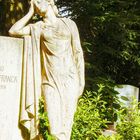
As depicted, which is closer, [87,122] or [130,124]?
[87,122]

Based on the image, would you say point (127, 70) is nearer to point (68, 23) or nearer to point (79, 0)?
point (79, 0)

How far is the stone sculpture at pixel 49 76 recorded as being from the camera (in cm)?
821

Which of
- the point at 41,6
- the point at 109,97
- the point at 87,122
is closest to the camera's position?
the point at 41,6

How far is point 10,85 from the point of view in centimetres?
819

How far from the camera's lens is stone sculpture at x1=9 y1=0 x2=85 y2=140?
8.21m

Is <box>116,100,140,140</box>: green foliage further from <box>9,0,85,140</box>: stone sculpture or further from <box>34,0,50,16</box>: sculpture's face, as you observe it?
<box>34,0,50,16</box>: sculpture's face

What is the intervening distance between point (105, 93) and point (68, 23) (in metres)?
4.14

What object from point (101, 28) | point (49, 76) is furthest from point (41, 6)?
point (101, 28)

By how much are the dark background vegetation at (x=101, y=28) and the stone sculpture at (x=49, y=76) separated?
4.20m

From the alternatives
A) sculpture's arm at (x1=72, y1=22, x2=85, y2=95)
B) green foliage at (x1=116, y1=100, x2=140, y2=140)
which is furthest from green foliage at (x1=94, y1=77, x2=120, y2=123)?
sculpture's arm at (x1=72, y1=22, x2=85, y2=95)

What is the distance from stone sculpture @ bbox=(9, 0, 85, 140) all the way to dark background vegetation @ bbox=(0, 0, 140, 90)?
13.8 feet

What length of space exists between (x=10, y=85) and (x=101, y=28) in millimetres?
7204

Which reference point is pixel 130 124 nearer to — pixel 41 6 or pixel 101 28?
pixel 41 6

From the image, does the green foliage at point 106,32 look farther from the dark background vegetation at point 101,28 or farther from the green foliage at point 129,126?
the green foliage at point 129,126
